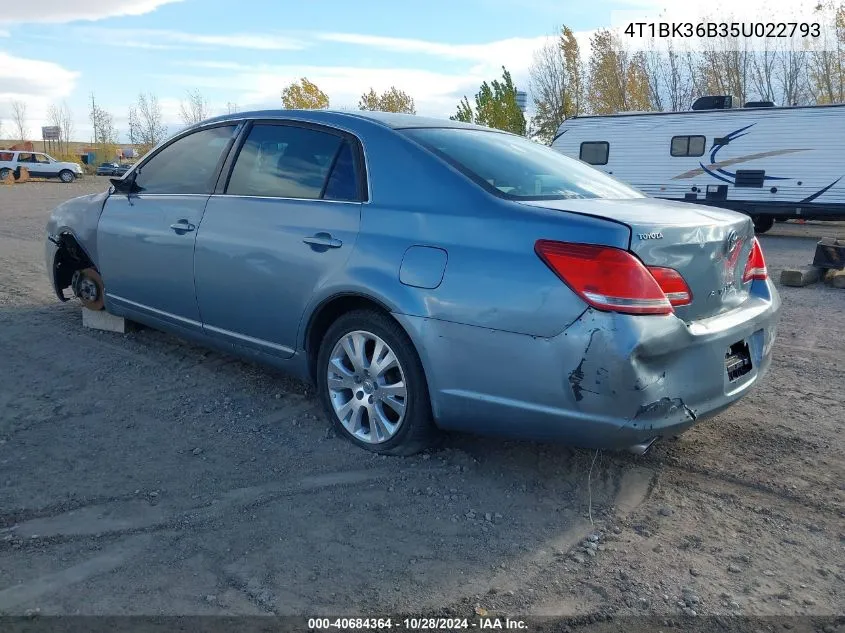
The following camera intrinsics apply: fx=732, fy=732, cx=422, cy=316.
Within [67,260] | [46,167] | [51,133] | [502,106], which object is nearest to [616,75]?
[502,106]

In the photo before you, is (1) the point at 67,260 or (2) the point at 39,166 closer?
(1) the point at 67,260

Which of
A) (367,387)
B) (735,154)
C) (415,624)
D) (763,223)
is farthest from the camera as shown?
(763,223)

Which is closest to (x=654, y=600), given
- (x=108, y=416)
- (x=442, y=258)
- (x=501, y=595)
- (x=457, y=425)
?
(x=501, y=595)

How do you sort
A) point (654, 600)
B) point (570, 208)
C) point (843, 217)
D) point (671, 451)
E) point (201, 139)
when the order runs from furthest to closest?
point (843, 217)
point (201, 139)
point (671, 451)
point (570, 208)
point (654, 600)

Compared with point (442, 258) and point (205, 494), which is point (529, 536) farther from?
point (205, 494)

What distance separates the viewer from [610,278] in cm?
276

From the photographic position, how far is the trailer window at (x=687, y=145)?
16031 millimetres

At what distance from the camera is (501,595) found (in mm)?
2490

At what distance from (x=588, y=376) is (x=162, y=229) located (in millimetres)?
2918

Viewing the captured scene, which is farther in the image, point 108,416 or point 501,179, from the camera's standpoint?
point 108,416

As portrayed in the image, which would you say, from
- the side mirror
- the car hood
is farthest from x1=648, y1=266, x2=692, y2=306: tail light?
the car hood

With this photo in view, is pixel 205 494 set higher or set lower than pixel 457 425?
lower

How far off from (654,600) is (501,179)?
74.9 inches

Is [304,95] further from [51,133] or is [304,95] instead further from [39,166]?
[51,133]
